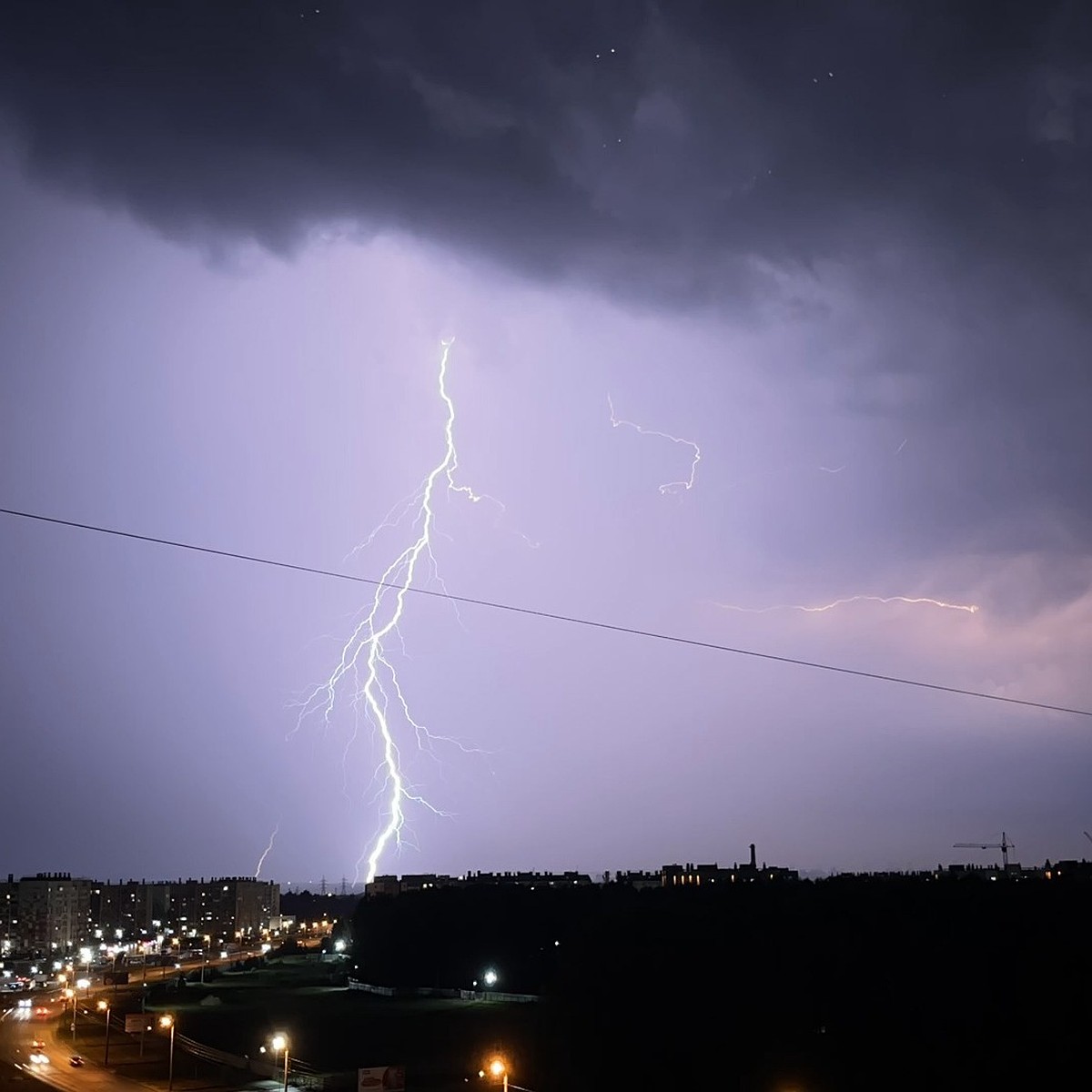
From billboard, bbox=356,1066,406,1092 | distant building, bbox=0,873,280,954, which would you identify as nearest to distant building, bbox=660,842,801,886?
distant building, bbox=0,873,280,954

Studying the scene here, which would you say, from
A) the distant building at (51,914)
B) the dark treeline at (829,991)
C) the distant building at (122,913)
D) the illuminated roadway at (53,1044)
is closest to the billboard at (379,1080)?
the illuminated roadway at (53,1044)

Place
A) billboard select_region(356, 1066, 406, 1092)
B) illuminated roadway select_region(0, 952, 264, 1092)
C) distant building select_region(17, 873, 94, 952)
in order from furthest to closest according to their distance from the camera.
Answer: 1. distant building select_region(17, 873, 94, 952)
2. illuminated roadway select_region(0, 952, 264, 1092)
3. billboard select_region(356, 1066, 406, 1092)

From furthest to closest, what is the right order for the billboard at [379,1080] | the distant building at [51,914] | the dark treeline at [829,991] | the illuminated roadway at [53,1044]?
the distant building at [51,914]
the dark treeline at [829,991]
the illuminated roadway at [53,1044]
the billboard at [379,1080]

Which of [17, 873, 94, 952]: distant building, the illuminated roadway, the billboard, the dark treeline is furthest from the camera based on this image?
[17, 873, 94, 952]: distant building

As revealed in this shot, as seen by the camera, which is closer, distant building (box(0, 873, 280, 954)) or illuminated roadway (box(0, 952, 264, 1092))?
illuminated roadway (box(0, 952, 264, 1092))

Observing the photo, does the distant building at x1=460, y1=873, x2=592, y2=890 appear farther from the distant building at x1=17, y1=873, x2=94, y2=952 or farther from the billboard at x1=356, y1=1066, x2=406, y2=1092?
the billboard at x1=356, y1=1066, x2=406, y2=1092

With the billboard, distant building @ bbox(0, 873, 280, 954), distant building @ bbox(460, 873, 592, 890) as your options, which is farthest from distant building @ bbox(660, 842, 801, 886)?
the billboard

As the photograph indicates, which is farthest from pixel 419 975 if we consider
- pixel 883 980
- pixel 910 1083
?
pixel 910 1083

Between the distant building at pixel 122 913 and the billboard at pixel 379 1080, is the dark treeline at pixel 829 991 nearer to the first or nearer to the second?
the billboard at pixel 379 1080

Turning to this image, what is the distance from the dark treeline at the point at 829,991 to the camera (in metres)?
38.9

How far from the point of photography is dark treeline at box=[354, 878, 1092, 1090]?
3894 centimetres

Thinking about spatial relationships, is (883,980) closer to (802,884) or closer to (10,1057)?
(802,884)

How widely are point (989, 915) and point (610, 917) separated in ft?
68.6

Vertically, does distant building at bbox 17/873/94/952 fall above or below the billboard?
below
